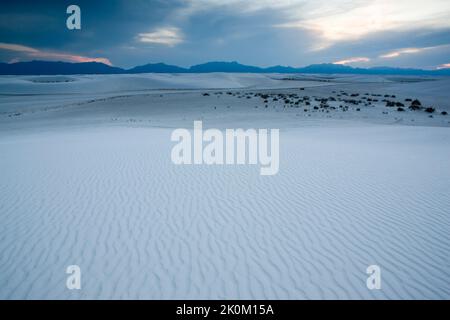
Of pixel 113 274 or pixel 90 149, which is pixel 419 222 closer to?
pixel 113 274

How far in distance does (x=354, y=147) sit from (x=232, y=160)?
5760mm

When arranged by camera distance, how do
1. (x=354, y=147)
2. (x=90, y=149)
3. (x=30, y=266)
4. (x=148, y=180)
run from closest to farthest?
(x=30, y=266)
(x=148, y=180)
(x=90, y=149)
(x=354, y=147)

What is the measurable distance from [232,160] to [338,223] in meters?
4.89

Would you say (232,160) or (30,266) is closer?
(30,266)

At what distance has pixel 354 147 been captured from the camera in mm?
12344

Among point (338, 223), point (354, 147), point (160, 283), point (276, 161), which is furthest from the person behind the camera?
point (354, 147)

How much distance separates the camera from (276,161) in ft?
32.3
